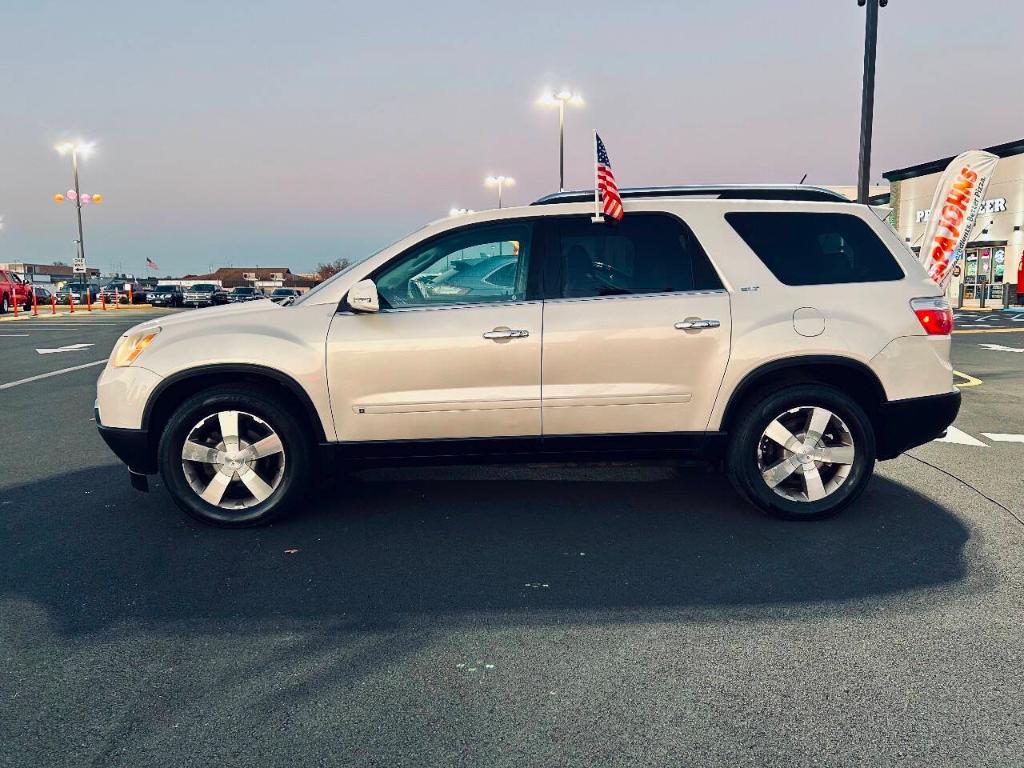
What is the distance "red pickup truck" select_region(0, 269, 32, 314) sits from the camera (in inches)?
1384

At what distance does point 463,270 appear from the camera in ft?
16.5

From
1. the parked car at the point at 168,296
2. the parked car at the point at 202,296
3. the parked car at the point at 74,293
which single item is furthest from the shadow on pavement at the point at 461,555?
the parked car at the point at 74,293

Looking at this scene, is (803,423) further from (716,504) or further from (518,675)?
(518,675)

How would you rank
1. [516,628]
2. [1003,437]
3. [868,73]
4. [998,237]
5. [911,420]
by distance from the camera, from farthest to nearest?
[998,237] → [868,73] → [1003,437] → [911,420] → [516,628]

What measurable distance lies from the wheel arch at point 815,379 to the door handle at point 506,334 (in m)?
1.25

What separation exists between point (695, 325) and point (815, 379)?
0.84m

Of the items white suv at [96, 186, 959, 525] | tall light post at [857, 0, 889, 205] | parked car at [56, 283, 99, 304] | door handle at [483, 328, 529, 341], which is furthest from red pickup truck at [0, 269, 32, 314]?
door handle at [483, 328, 529, 341]

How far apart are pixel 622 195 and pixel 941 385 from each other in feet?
7.26

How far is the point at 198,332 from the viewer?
16.1 ft

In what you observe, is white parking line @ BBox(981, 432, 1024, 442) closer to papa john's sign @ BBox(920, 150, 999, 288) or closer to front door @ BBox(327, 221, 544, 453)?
front door @ BBox(327, 221, 544, 453)

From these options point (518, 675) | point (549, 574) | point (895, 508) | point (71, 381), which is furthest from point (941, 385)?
point (71, 381)

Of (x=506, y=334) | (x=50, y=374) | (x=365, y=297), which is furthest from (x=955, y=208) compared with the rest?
(x=50, y=374)

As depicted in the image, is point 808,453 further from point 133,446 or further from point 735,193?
point 133,446

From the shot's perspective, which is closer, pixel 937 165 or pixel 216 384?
pixel 216 384
